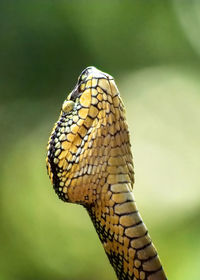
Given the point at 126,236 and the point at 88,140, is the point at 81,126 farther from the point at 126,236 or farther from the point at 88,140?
the point at 126,236

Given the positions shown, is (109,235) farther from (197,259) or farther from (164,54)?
(164,54)

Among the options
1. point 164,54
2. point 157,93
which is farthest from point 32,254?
point 164,54

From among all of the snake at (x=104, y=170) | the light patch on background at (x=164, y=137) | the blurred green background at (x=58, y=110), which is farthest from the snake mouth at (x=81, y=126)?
the light patch on background at (x=164, y=137)

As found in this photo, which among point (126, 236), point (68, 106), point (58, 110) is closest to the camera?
point (126, 236)

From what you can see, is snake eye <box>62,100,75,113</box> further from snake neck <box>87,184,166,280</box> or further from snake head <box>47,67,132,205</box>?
snake neck <box>87,184,166,280</box>

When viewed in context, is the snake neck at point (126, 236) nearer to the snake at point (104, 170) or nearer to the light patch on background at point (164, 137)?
the snake at point (104, 170)

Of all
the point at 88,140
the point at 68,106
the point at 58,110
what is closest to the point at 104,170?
the point at 88,140

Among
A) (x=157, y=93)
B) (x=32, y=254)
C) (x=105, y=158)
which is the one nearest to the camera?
(x=105, y=158)
